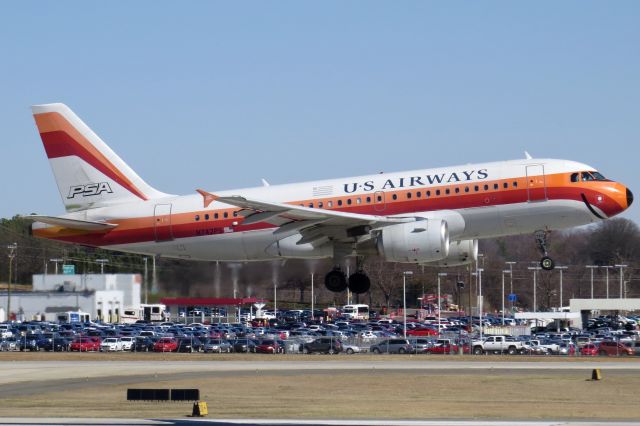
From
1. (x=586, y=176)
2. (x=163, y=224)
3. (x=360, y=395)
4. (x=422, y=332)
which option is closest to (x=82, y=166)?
(x=163, y=224)

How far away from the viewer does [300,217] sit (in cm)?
5322

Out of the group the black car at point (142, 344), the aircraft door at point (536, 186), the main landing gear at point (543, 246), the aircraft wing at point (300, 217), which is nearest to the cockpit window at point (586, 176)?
the aircraft door at point (536, 186)

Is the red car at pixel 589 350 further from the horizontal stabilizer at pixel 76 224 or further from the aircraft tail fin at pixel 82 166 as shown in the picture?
the horizontal stabilizer at pixel 76 224

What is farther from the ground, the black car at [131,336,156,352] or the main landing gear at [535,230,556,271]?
the main landing gear at [535,230,556,271]

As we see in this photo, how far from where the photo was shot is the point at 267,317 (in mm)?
132000

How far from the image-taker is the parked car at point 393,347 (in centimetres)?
8281

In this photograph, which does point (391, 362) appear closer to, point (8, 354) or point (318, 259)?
Result: point (318, 259)

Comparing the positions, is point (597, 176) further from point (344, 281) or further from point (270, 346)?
point (270, 346)

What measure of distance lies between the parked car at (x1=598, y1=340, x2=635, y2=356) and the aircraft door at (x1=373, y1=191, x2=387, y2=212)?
111ft

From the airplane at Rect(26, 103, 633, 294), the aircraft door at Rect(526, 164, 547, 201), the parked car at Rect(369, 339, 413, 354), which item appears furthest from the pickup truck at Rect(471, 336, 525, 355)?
the aircraft door at Rect(526, 164, 547, 201)

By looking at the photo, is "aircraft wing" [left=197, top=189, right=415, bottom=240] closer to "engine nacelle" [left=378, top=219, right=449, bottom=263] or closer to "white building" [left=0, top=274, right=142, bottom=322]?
"engine nacelle" [left=378, top=219, right=449, bottom=263]

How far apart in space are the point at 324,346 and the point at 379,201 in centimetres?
2986

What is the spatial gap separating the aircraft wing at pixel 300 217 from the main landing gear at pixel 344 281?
2.34 meters

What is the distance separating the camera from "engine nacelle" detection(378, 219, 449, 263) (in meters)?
52.4
